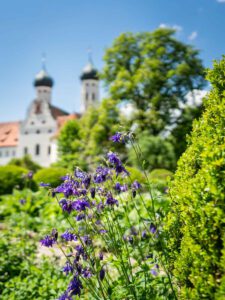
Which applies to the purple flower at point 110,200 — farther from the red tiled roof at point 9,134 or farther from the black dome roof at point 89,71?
the black dome roof at point 89,71

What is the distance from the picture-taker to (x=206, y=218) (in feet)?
7.02

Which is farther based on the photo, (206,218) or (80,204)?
(80,204)

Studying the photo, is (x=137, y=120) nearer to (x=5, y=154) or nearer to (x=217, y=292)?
(x=217, y=292)

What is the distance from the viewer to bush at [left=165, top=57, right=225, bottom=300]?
2066 mm

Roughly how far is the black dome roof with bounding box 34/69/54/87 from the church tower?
766cm

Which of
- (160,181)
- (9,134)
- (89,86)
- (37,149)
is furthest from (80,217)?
(89,86)


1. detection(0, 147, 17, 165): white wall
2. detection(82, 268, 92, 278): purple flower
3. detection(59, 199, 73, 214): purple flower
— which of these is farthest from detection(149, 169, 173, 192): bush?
detection(0, 147, 17, 165): white wall

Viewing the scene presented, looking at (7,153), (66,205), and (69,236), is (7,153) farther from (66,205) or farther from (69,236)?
(66,205)

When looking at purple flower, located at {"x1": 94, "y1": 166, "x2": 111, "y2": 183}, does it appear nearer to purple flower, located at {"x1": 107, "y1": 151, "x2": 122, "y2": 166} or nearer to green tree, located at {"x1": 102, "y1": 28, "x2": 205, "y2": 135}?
purple flower, located at {"x1": 107, "y1": 151, "x2": 122, "y2": 166}

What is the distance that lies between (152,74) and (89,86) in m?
57.9

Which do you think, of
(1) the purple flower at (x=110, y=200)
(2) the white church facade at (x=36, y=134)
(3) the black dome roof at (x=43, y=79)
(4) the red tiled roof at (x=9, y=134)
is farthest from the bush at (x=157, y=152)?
(3) the black dome roof at (x=43, y=79)

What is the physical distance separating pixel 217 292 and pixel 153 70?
26078mm

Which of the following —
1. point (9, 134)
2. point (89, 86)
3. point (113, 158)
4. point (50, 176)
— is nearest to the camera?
point (113, 158)

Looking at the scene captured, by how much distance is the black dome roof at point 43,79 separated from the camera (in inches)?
3004
